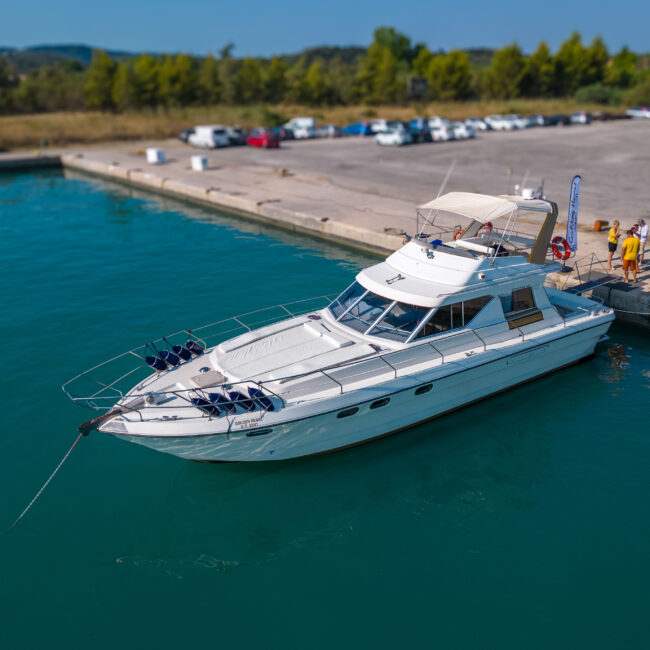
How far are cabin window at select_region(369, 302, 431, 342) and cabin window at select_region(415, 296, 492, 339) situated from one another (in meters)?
0.18

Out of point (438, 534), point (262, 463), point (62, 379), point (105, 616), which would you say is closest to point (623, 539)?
point (438, 534)

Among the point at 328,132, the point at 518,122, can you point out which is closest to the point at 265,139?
the point at 328,132

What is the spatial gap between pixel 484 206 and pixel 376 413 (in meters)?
4.80

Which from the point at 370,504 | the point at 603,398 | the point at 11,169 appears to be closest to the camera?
the point at 370,504

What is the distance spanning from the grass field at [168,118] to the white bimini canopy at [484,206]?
4308 centimetres

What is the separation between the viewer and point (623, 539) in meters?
8.41

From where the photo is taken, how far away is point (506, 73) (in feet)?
274

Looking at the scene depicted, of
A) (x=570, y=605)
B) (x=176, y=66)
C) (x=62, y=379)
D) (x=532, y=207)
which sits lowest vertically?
(x=570, y=605)

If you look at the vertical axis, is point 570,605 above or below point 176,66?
below

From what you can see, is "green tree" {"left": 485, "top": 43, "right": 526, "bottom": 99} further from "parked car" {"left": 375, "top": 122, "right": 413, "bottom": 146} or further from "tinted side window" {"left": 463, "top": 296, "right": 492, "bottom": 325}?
"tinted side window" {"left": 463, "top": 296, "right": 492, "bottom": 325}

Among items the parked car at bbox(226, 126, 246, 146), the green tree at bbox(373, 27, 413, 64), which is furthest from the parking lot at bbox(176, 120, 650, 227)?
the green tree at bbox(373, 27, 413, 64)

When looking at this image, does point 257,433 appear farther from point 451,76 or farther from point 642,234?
point 451,76

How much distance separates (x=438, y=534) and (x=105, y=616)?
4.57m

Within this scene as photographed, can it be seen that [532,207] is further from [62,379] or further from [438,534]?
[62,379]
